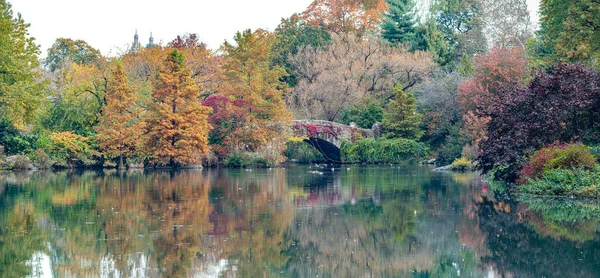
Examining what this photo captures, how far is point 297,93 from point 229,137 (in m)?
10.4

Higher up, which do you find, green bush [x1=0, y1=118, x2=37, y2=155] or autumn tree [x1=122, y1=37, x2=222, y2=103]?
autumn tree [x1=122, y1=37, x2=222, y2=103]

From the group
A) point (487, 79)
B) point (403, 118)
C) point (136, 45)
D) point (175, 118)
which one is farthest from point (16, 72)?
point (136, 45)

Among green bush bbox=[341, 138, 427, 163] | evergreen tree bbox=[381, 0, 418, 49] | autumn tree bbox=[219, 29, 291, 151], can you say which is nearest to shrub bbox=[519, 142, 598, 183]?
autumn tree bbox=[219, 29, 291, 151]

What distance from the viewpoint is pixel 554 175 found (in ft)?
61.8

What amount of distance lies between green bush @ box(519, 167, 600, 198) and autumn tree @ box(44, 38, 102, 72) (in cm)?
5901

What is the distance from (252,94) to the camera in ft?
133

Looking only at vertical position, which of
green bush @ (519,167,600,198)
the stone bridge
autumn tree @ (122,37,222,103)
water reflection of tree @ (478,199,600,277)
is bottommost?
water reflection of tree @ (478,199,600,277)

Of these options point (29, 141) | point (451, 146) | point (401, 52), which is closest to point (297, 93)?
point (401, 52)

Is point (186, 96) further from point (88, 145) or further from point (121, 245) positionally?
point (121, 245)

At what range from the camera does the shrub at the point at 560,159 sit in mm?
19250

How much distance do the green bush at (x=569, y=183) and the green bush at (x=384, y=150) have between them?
2444 centimetres

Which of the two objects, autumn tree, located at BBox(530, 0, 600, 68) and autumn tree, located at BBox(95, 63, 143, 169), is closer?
autumn tree, located at BBox(530, 0, 600, 68)

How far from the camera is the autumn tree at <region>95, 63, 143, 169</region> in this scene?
125 ft

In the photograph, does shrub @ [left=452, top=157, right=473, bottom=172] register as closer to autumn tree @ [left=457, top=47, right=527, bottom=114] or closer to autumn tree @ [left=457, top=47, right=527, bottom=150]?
autumn tree @ [left=457, top=47, right=527, bottom=150]
